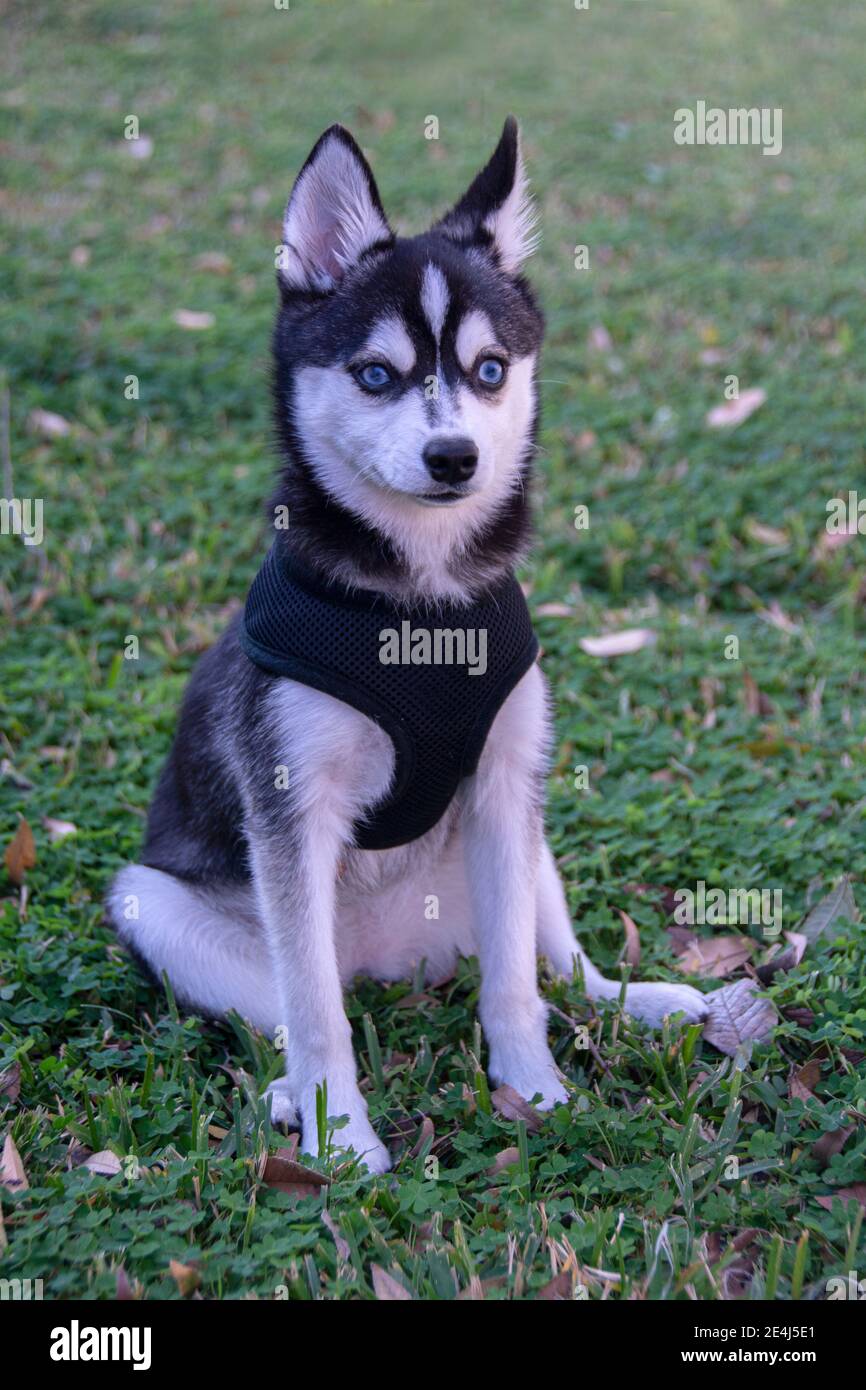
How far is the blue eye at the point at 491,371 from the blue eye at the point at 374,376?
0.22m

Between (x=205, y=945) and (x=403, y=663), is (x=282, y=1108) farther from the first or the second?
(x=403, y=663)

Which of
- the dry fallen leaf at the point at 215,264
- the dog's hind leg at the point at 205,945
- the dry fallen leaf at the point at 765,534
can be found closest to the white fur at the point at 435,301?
the dog's hind leg at the point at 205,945

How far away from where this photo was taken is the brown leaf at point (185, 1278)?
101 inches

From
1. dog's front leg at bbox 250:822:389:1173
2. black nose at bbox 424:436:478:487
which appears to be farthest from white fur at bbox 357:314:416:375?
dog's front leg at bbox 250:822:389:1173

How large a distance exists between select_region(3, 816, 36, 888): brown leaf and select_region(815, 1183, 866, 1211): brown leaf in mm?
2522

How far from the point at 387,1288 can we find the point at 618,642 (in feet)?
10.4

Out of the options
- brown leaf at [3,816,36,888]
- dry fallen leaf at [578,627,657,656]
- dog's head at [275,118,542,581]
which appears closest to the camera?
dog's head at [275,118,542,581]

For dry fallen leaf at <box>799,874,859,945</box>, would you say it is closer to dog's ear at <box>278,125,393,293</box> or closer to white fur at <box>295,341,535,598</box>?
white fur at <box>295,341,535,598</box>

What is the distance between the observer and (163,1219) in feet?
9.14

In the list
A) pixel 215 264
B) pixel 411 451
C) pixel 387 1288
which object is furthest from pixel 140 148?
pixel 387 1288

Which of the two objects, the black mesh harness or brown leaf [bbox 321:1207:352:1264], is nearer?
brown leaf [bbox 321:1207:352:1264]

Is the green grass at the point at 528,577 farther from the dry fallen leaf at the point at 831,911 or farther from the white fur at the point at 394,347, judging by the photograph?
the white fur at the point at 394,347

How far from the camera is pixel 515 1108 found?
314 cm

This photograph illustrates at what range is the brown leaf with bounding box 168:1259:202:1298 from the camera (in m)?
2.55
